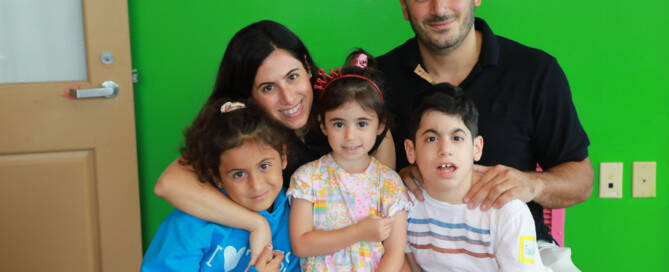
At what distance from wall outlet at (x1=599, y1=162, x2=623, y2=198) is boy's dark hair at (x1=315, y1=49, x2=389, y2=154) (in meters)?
1.25

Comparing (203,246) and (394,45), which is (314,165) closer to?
(203,246)

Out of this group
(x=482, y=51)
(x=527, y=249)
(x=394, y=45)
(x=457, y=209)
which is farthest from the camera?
(x=394, y=45)

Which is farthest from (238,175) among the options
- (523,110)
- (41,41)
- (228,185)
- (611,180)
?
(611,180)

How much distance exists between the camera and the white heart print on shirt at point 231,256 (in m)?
1.39

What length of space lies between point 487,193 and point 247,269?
682mm

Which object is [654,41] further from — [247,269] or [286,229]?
[247,269]

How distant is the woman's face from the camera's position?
61.4 inches

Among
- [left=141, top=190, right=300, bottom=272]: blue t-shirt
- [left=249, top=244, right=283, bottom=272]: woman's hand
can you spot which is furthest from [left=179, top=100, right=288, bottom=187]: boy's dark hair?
[left=249, top=244, right=283, bottom=272]: woman's hand

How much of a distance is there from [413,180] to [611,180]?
1208mm

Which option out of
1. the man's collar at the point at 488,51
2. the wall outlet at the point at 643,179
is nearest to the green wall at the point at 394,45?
the wall outlet at the point at 643,179

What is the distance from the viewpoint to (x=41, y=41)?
6.89ft

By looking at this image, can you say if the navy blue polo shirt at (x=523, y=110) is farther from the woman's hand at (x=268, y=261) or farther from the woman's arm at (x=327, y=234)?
the woman's hand at (x=268, y=261)

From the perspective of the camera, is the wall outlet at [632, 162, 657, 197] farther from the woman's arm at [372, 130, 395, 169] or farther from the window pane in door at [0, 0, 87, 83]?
the window pane in door at [0, 0, 87, 83]

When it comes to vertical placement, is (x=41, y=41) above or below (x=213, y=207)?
above
